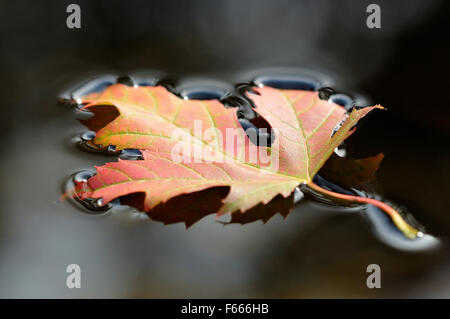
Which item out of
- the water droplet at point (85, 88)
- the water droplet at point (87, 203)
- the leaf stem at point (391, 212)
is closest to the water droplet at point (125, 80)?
the water droplet at point (85, 88)

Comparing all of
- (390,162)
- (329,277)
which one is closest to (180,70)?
(390,162)

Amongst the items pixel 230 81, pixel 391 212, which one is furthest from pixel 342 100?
pixel 391 212

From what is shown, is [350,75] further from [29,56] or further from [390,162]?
[29,56]

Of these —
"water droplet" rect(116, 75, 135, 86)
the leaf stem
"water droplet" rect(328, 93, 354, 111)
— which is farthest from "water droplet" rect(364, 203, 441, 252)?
"water droplet" rect(116, 75, 135, 86)

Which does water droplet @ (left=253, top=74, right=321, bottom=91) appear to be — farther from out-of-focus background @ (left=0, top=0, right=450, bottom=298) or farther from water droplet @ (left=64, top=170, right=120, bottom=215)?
water droplet @ (left=64, top=170, right=120, bottom=215)

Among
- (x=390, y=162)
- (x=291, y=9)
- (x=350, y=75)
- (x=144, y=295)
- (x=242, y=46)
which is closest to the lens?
(x=144, y=295)

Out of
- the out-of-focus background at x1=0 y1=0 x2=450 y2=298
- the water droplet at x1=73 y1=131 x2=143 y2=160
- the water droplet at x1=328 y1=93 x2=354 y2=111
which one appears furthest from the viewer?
the water droplet at x1=328 y1=93 x2=354 y2=111
